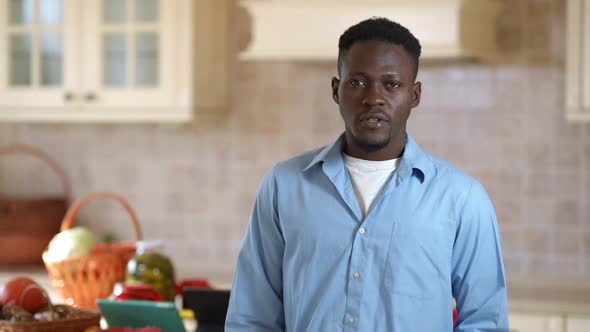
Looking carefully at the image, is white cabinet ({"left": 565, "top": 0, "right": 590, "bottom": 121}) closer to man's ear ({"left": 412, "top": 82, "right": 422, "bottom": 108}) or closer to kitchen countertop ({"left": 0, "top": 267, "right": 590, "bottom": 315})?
kitchen countertop ({"left": 0, "top": 267, "right": 590, "bottom": 315})

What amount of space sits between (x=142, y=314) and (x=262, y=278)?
1.99ft

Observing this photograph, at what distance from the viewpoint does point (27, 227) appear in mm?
3568

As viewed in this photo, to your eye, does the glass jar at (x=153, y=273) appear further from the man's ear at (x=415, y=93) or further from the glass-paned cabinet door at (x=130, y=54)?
the man's ear at (x=415, y=93)

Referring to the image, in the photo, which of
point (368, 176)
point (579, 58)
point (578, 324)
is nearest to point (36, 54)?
point (579, 58)

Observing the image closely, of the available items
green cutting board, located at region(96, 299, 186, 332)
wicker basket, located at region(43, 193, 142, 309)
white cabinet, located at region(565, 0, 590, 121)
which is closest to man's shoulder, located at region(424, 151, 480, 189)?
green cutting board, located at region(96, 299, 186, 332)

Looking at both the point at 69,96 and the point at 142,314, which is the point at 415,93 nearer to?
the point at 142,314

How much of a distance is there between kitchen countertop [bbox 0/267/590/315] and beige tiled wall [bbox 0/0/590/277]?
52 mm

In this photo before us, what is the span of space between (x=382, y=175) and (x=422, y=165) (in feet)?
0.22

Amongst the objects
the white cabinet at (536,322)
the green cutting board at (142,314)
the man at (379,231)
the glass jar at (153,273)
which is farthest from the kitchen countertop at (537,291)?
the man at (379,231)

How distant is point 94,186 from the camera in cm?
Result: 375

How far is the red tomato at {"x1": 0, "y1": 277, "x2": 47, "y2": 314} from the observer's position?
2.00 m

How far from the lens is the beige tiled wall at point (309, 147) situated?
10.9 ft

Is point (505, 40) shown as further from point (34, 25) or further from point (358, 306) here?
point (358, 306)

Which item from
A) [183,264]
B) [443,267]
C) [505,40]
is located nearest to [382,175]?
[443,267]
